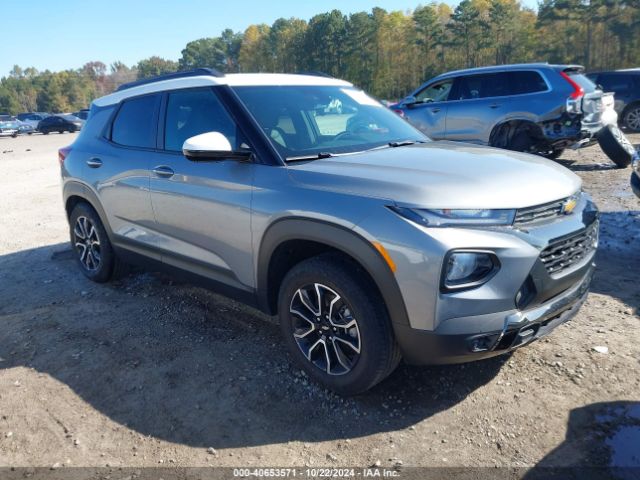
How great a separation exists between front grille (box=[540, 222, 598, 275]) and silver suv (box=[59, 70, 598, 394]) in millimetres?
12

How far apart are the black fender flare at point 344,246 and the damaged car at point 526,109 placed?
639 cm

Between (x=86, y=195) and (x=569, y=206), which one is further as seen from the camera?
(x=86, y=195)

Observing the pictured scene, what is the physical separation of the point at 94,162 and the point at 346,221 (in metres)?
3.00

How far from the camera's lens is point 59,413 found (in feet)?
10.1

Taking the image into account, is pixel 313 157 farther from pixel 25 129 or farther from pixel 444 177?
pixel 25 129

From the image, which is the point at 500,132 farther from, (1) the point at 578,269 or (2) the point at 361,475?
(2) the point at 361,475

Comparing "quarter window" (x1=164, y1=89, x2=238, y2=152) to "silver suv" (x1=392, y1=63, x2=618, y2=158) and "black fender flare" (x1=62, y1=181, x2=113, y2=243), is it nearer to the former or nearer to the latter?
"black fender flare" (x1=62, y1=181, x2=113, y2=243)

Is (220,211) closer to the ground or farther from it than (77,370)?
farther from it

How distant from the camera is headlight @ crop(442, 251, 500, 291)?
8.03 ft

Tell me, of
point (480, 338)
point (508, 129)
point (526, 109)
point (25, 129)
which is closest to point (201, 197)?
point (480, 338)

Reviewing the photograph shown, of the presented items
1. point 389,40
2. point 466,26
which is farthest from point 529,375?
point 389,40

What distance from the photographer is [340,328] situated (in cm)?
294

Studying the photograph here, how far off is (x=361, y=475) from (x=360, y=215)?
1.26 m

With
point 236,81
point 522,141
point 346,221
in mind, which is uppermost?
point 236,81
